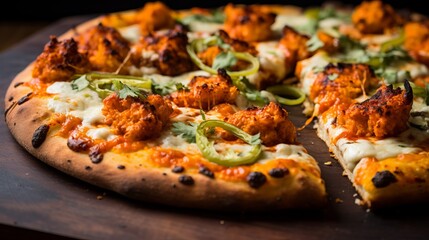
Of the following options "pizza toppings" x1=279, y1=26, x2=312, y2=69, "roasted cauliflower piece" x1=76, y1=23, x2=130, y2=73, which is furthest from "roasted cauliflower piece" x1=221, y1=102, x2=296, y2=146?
"pizza toppings" x1=279, y1=26, x2=312, y2=69

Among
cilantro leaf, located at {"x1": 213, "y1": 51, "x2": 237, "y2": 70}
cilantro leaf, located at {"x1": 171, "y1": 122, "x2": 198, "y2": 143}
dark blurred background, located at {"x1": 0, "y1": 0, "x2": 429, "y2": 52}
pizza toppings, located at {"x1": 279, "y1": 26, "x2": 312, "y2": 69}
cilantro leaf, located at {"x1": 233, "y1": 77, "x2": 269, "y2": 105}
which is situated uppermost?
cilantro leaf, located at {"x1": 171, "y1": 122, "x2": 198, "y2": 143}

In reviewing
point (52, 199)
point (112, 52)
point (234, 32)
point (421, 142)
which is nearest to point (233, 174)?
point (52, 199)

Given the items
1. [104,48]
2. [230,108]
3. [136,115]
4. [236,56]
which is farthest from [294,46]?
[136,115]

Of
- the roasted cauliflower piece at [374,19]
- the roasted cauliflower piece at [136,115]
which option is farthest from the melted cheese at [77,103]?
the roasted cauliflower piece at [374,19]

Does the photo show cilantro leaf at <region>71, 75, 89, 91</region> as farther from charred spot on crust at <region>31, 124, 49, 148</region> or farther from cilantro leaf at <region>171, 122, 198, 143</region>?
cilantro leaf at <region>171, 122, 198, 143</region>

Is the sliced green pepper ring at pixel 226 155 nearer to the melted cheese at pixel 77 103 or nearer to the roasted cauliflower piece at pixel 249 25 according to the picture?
the melted cheese at pixel 77 103
